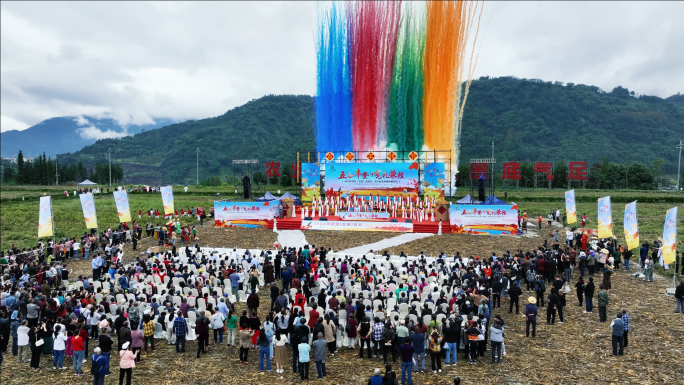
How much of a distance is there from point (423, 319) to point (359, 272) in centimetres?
516

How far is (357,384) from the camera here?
947 cm

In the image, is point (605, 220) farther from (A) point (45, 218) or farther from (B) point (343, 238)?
(A) point (45, 218)

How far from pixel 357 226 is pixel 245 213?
7948mm

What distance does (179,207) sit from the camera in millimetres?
44406

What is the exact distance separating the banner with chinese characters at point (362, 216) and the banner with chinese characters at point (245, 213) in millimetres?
4823

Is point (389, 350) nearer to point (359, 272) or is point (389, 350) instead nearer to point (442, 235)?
point (359, 272)

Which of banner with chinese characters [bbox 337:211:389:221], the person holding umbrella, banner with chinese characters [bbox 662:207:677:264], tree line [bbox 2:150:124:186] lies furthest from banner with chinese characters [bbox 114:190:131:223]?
tree line [bbox 2:150:124:186]

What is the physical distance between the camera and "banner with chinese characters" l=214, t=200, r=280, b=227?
3062 centimetres

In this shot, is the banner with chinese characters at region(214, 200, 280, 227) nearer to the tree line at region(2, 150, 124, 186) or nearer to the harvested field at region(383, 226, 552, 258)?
the harvested field at region(383, 226, 552, 258)

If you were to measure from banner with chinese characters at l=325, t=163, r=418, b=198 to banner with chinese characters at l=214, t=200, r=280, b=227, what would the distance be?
493 centimetres

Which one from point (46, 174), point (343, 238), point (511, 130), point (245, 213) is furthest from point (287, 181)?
point (511, 130)

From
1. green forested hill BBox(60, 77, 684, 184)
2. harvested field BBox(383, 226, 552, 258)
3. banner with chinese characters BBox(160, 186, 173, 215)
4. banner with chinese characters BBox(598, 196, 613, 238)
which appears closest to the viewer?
banner with chinese characters BBox(598, 196, 613, 238)

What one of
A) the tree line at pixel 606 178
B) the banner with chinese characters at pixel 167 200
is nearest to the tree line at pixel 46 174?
the banner with chinese characters at pixel 167 200

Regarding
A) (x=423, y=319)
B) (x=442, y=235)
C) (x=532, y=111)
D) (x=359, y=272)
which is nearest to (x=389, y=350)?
(x=423, y=319)
